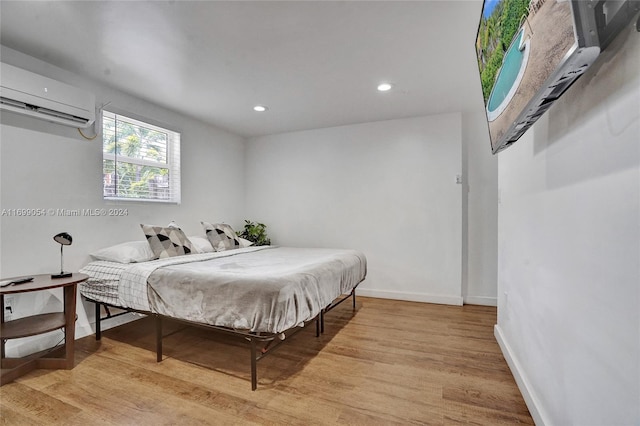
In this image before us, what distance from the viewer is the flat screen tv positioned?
0.76 m

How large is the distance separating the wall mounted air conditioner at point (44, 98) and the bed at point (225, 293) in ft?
4.43

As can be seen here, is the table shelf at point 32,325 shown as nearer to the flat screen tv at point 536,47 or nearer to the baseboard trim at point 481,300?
the flat screen tv at point 536,47

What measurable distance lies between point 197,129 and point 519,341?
4.32 metres

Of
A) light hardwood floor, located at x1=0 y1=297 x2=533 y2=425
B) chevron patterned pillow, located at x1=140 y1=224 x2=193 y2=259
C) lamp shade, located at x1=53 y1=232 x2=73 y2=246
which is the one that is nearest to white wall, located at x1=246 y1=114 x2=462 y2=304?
light hardwood floor, located at x1=0 y1=297 x2=533 y2=425

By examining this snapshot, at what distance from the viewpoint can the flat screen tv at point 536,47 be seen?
758 millimetres

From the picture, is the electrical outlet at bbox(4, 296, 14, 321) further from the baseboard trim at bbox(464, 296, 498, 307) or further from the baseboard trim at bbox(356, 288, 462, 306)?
the baseboard trim at bbox(464, 296, 498, 307)

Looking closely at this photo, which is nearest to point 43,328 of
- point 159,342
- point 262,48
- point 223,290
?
point 159,342

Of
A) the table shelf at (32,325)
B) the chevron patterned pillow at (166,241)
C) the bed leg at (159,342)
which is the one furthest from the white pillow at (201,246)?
the table shelf at (32,325)

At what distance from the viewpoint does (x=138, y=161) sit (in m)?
3.46

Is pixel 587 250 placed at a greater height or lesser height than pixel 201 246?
greater

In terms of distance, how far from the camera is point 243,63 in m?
2.61

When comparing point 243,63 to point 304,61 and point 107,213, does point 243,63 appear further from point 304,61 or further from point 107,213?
point 107,213

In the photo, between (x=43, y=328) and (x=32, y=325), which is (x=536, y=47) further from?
(x=32, y=325)

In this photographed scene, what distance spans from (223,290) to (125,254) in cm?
142
